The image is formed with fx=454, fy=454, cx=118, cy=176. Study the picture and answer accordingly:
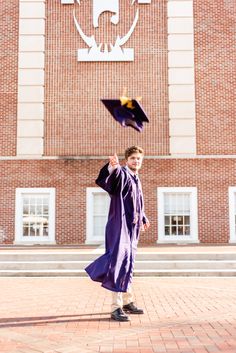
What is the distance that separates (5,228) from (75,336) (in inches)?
449

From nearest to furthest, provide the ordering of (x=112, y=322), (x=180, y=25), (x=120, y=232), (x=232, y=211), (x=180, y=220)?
(x=112, y=322)
(x=120, y=232)
(x=232, y=211)
(x=180, y=220)
(x=180, y=25)

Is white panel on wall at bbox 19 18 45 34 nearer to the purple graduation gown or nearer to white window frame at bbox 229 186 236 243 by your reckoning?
white window frame at bbox 229 186 236 243

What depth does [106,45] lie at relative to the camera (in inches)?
632

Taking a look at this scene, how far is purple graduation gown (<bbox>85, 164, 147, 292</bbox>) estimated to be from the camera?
5.41 metres

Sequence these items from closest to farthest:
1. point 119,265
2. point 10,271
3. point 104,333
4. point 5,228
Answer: point 104,333
point 119,265
point 10,271
point 5,228

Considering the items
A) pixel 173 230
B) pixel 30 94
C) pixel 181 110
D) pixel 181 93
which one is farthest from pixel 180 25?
pixel 173 230

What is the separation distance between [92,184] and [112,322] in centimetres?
1044

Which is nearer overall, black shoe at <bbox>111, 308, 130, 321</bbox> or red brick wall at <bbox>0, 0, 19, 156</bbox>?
black shoe at <bbox>111, 308, 130, 321</bbox>

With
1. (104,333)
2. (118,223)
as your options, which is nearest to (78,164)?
(118,223)

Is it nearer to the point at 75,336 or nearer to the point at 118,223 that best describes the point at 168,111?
the point at 118,223

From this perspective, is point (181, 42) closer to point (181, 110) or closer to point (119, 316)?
point (181, 110)

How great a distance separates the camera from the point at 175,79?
1582 cm

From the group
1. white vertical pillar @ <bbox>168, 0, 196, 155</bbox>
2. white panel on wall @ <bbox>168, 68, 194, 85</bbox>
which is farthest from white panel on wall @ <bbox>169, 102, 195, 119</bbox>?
white panel on wall @ <bbox>168, 68, 194, 85</bbox>

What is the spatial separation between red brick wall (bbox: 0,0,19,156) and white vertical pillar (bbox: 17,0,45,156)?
202 millimetres
